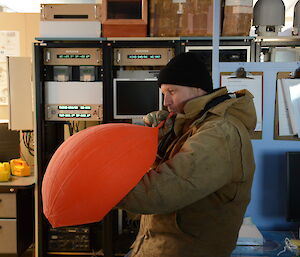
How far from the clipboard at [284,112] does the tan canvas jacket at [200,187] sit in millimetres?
Result: 709

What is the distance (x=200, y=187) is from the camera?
2.98ft

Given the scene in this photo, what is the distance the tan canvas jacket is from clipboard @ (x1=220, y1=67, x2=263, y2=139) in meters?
0.65

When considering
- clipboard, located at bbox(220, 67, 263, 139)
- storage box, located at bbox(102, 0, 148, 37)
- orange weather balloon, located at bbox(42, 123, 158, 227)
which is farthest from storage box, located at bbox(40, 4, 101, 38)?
orange weather balloon, located at bbox(42, 123, 158, 227)

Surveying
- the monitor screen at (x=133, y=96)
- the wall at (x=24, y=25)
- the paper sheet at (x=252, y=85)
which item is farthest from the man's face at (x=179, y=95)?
the wall at (x=24, y=25)

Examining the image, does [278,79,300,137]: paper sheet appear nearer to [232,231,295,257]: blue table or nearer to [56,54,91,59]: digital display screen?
[232,231,295,257]: blue table

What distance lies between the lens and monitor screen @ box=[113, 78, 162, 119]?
3123 millimetres

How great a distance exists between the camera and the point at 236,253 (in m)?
1.68

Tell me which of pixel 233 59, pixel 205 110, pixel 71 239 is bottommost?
pixel 71 239

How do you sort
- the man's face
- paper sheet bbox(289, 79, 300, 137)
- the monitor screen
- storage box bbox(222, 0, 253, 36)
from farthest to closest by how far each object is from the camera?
1. the monitor screen
2. storage box bbox(222, 0, 253, 36)
3. paper sheet bbox(289, 79, 300, 137)
4. the man's face

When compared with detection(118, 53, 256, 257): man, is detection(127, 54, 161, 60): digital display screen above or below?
above

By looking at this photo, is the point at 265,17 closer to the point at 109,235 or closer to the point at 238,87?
the point at 238,87

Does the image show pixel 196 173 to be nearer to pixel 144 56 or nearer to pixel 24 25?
pixel 144 56

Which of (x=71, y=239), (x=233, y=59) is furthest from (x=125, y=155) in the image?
(x=71, y=239)

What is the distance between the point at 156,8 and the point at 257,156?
1.67m
